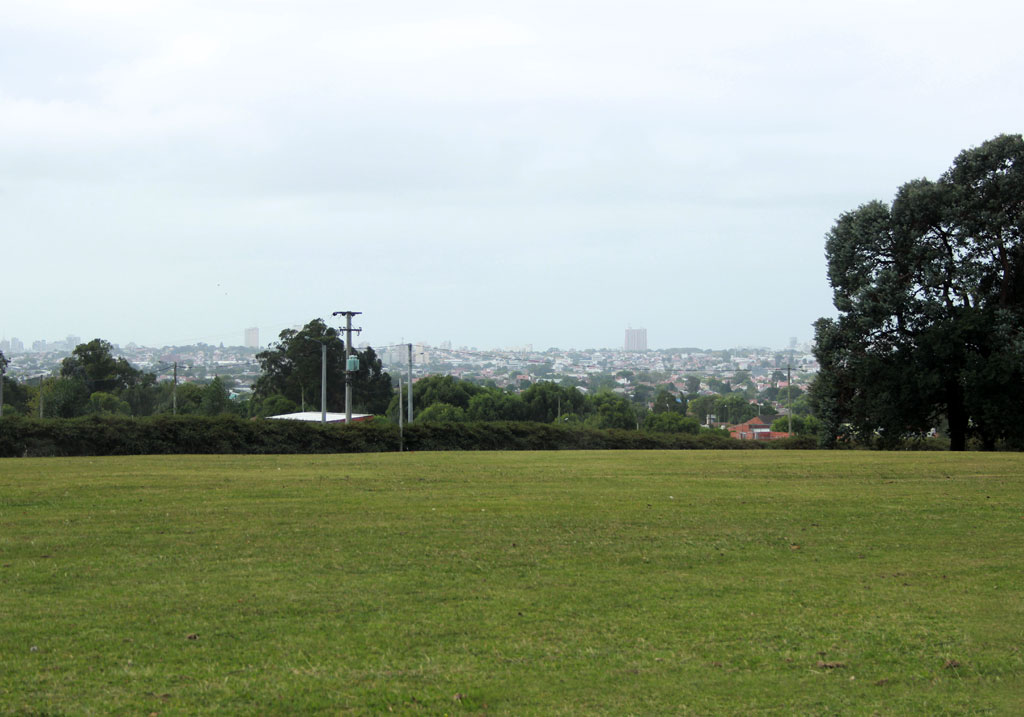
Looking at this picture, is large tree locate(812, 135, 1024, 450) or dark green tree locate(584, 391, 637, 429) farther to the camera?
dark green tree locate(584, 391, 637, 429)

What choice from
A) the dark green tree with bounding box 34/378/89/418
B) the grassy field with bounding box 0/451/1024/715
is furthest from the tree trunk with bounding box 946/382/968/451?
the dark green tree with bounding box 34/378/89/418

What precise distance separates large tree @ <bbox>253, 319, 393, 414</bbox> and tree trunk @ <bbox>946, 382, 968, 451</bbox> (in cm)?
4717

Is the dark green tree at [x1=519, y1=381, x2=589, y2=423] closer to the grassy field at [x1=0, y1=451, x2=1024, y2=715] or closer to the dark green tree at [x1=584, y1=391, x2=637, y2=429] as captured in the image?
the dark green tree at [x1=584, y1=391, x2=637, y2=429]

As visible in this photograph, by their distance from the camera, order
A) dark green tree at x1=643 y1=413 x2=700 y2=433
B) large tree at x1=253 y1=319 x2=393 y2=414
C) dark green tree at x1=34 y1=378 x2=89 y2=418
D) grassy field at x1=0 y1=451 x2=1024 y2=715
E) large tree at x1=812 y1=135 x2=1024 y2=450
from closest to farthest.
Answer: grassy field at x1=0 y1=451 x2=1024 y2=715
large tree at x1=812 y1=135 x2=1024 y2=450
dark green tree at x1=34 y1=378 x2=89 y2=418
dark green tree at x1=643 y1=413 x2=700 y2=433
large tree at x1=253 y1=319 x2=393 y2=414

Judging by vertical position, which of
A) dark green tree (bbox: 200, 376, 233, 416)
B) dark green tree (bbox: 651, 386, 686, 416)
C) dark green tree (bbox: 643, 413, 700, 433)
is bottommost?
dark green tree (bbox: 643, 413, 700, 433)

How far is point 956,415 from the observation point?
131ft

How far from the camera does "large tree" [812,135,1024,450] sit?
37.5m

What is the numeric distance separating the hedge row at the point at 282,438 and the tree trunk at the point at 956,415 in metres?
8.18

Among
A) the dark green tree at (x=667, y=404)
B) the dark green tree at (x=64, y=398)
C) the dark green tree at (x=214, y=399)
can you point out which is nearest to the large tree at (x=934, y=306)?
the dark green tree at (x=214, y=399)

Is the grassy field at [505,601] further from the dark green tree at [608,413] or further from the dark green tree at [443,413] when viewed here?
the dark green tree at [608,413]

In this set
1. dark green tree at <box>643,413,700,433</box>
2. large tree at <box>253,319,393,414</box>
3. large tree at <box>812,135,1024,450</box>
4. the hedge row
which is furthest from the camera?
large tree at <box>253,319,393,414</box>

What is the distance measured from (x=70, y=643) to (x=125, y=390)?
68702 millimetres

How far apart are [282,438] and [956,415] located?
1104 inches

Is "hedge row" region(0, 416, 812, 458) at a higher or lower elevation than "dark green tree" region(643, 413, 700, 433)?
higher
